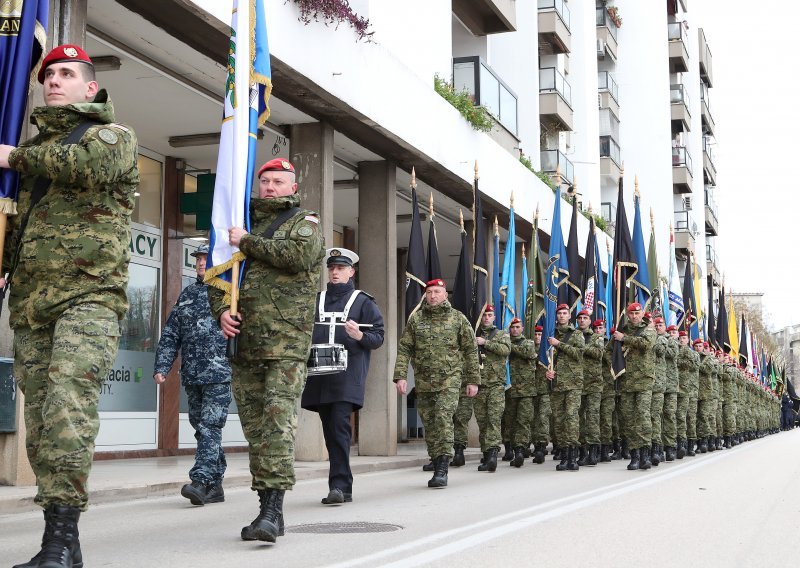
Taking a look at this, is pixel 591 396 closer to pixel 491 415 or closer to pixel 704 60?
pixel 491 415

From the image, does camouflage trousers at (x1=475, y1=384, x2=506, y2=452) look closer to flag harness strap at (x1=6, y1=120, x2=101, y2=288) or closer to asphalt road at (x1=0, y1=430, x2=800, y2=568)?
asphalt road at (x1=0, y1=430, x2=800, y2=568)

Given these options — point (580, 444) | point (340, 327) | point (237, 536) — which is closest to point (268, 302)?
point (237, 536)

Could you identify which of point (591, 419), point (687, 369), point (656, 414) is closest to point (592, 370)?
point (591, 419)

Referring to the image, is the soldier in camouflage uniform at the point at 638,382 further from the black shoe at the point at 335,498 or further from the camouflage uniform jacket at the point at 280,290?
the camouflage uniform jacket at the point at 280,290

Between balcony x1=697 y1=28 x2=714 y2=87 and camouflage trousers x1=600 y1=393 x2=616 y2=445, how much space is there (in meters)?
46.0

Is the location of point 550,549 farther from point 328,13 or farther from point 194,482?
point 328,13

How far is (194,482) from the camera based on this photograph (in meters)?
8.52

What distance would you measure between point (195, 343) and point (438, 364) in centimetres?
313

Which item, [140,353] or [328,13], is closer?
[328,13]

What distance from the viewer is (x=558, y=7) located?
32688 mm

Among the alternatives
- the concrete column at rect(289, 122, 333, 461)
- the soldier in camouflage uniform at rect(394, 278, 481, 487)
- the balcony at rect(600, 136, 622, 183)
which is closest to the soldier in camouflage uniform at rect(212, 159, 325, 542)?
the soldier in camouflage uniform at rect(394, 278, 481, 487)

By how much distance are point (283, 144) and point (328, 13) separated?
9.89ft

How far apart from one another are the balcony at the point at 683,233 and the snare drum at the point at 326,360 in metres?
40.7

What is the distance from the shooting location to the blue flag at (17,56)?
19.0 feet
